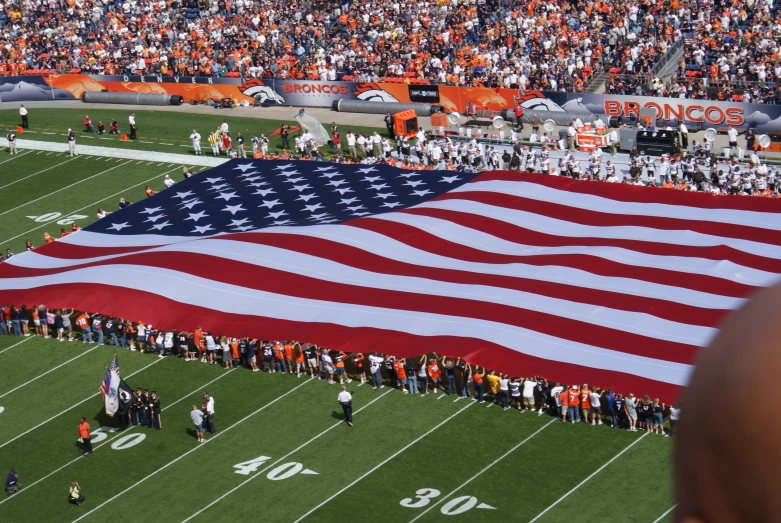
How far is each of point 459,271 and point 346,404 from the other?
5200mm

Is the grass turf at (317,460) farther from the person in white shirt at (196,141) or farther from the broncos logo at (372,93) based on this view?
the broncos logo at (372,93)

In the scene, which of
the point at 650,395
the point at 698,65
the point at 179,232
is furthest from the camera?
the point at 698,65

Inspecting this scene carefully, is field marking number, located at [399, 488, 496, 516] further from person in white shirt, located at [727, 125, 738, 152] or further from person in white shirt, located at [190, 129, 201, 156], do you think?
person in white shirt, located at [190, 129, 201, 156]

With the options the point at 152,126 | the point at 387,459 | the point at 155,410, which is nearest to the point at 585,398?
the point at 387,459

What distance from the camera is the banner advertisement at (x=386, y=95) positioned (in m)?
41.2

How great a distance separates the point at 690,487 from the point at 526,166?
37397 mm

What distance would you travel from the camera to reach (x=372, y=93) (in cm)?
4909

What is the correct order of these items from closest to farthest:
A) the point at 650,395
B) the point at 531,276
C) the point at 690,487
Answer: the point at 690,487
the point at 650,395
the point at 531,276

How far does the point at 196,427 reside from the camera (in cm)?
2403

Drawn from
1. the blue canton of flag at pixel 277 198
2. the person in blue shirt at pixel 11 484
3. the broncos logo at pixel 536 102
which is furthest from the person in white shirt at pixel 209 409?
the broncos logo at pixel 536 102

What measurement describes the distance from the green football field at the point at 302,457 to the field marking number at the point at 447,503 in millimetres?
23

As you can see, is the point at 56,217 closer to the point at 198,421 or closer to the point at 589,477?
the point at 198,421

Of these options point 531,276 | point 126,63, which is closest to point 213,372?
point 531,276

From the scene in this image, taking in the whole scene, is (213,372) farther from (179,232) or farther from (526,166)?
(526,166)
